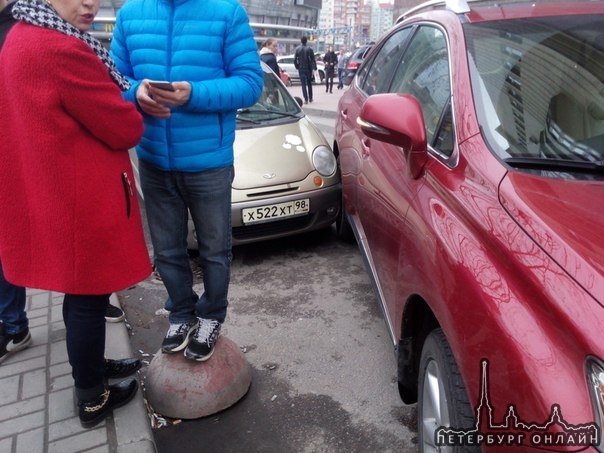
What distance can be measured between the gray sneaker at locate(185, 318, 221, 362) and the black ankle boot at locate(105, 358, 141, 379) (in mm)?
287

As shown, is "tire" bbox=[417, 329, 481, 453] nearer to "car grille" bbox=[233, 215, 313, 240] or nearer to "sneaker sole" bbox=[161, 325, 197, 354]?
"sneaker sole" bbox=[161, 325, 197, 354]

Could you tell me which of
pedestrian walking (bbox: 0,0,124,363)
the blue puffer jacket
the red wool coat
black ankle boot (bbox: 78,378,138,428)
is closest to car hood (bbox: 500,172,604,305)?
the blue puffer jacket

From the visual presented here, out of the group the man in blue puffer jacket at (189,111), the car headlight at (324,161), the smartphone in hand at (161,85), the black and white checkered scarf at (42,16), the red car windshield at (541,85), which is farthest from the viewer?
the car headlight at (324,161)

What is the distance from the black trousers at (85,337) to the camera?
75.6 inches

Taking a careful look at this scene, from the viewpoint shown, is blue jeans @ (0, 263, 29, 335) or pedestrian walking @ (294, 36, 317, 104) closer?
blue jeans @ (0, 263, 29, 335)

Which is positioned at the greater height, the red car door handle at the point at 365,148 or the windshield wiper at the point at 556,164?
the windshield wiper at the point at 556,164

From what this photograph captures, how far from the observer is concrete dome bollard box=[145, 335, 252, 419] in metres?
2.31

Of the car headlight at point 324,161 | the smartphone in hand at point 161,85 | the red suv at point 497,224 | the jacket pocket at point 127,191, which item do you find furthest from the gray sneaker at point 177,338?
the car headlight at point 324,161

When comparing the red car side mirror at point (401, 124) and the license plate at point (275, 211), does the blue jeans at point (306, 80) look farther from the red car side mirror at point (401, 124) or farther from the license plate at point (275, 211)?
the red car side mirror at point (401, 124)

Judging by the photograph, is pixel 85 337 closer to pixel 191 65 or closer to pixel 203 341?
pixel 203 341

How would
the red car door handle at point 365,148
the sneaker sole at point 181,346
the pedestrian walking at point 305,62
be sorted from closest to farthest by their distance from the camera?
1. the sneaker sole at point 181,346
2. the red car door handle at point 365,148
3. the pedestrian walking at point 305,62

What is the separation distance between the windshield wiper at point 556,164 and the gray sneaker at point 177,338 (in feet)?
5.04

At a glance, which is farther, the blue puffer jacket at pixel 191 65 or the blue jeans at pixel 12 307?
the blue jeans at pixel 12 307

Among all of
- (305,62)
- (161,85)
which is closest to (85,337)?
(161,85)
